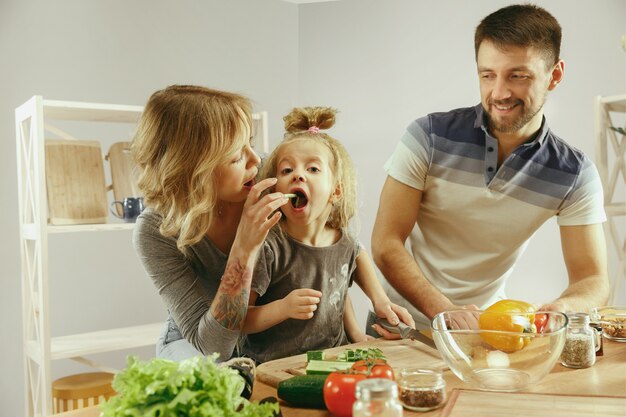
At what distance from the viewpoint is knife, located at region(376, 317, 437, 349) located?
5.14ft

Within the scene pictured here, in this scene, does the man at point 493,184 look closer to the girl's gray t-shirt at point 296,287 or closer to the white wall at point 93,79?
the girl's gray t-shirt at point 296,287

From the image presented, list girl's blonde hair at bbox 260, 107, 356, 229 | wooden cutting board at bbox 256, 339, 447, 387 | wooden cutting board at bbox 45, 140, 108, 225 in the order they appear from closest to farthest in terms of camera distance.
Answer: wooden cutting board at bbox 256, 339, 447, 387 < girl's blonde hair at bbox 260, 107, 356, 229 < wooden cutting board at bbox 45, 140, 108, 225

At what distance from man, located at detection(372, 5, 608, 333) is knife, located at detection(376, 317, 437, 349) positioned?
0.39 meters

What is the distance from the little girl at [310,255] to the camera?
1.81 metres

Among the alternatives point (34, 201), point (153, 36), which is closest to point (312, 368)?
point (34, 201)

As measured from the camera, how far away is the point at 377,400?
86 cm

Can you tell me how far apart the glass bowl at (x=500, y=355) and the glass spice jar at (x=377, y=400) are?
1.16 feet

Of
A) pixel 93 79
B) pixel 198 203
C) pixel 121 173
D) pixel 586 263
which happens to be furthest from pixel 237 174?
pixel 93 79

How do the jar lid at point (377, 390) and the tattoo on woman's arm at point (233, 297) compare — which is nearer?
the jar lid at point (377, 390)

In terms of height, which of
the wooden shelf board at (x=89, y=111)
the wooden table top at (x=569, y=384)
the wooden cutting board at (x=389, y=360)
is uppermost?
the wooden shelf board at (x=89, y=111)

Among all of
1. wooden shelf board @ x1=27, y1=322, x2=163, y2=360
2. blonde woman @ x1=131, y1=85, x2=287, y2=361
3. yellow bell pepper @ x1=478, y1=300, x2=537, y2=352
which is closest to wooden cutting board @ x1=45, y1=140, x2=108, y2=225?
wooden shelf board @ x1=27, y1=322, x2=163, y2=360

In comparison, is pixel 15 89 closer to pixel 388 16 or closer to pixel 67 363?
pixel 67 363

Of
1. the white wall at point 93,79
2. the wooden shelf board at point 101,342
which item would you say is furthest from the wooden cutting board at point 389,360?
the white wall at point 93,79

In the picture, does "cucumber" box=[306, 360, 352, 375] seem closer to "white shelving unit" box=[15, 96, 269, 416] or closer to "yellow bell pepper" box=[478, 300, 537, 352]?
"yellow bell pepper" box=[478, 300, 537, 352]
